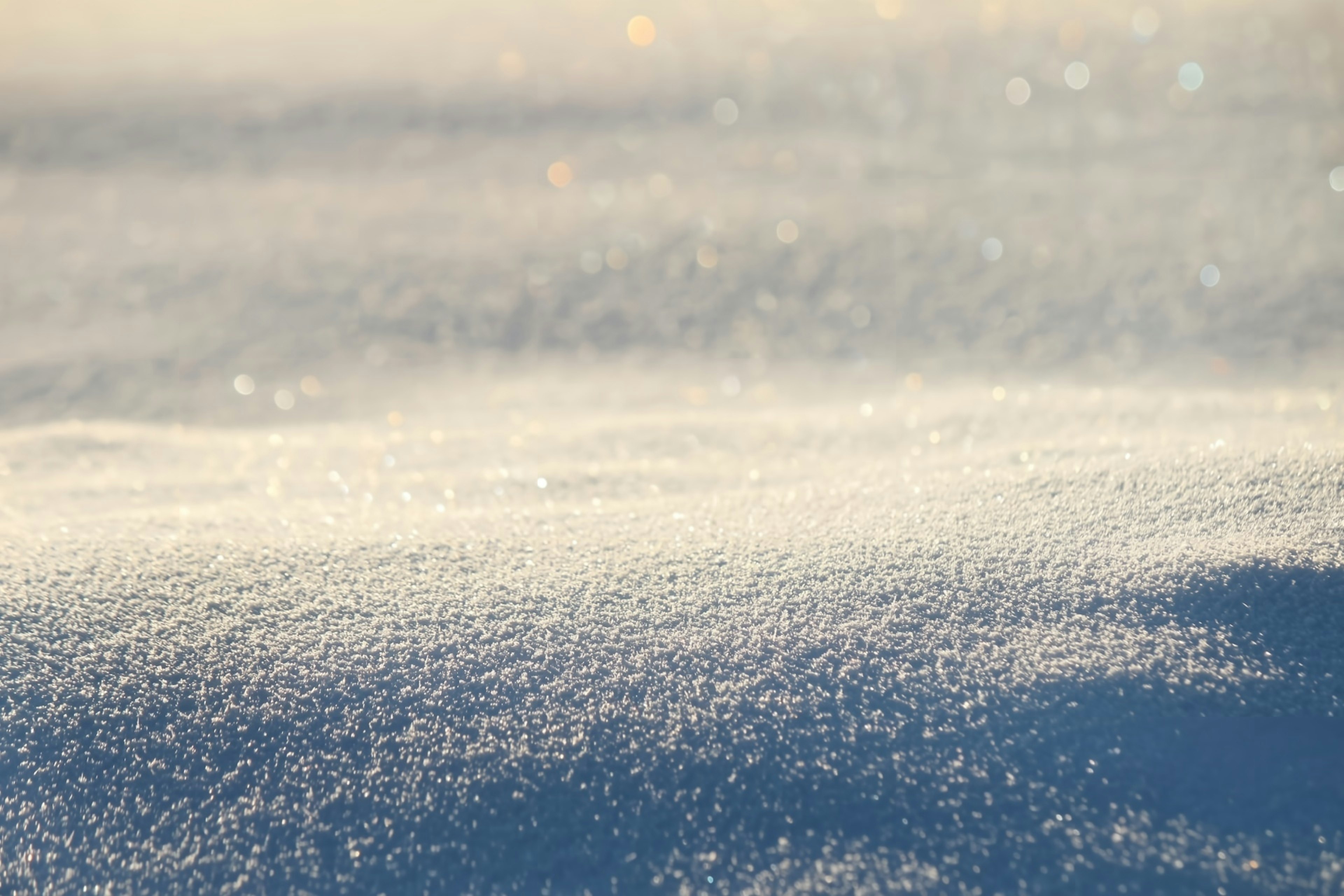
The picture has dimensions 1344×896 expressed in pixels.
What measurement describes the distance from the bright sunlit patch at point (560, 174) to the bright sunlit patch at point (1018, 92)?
0.88 m

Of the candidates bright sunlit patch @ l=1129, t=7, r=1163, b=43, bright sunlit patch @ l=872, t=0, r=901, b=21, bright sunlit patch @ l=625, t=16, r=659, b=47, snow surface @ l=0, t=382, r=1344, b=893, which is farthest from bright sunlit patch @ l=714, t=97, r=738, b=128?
snow surface @ l=0, t=382, r=1344, b=893

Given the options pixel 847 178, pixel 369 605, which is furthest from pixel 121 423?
pixel 847 178

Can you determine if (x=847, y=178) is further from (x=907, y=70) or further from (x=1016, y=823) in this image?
(x=1016, y=823)

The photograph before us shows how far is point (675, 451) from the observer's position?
4.14 feet

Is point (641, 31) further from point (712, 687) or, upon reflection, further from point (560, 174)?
point (712, 687)

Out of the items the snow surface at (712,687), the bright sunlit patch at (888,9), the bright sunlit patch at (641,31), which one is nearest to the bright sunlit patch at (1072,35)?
the bright sunlit patch at (888,9)

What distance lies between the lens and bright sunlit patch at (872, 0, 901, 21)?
81.0 inches

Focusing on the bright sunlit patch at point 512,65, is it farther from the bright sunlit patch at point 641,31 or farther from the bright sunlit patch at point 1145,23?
the bright sunlit patch at point 1145,23

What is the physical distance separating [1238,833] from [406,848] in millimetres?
487

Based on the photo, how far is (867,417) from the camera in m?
1.35

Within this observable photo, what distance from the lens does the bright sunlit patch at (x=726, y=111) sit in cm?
196

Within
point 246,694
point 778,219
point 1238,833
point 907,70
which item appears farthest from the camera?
point 907,70

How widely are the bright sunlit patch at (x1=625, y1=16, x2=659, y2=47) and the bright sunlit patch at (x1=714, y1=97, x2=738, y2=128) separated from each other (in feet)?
0.76

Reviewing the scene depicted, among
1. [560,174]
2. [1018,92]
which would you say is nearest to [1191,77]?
[1018,92]
